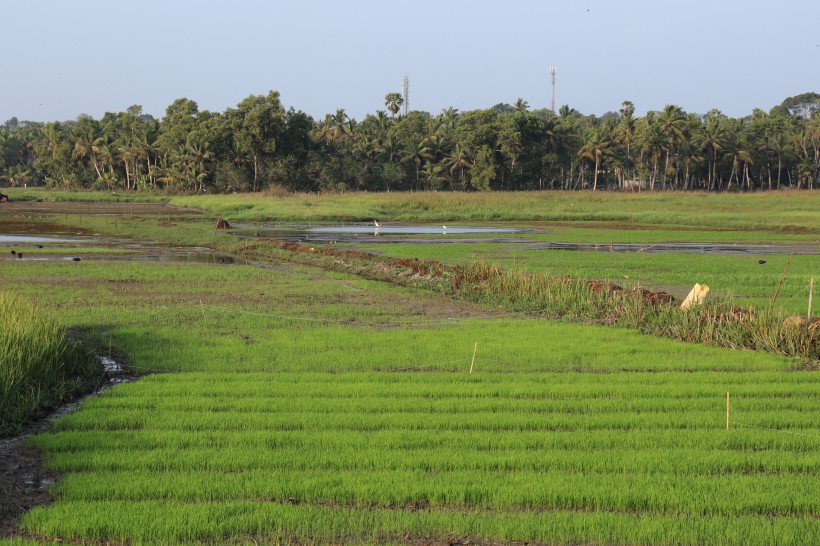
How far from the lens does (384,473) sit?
7676mm

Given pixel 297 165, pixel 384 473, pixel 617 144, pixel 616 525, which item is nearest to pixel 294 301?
pixel 384 473

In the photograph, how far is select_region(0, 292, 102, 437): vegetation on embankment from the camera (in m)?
10.1

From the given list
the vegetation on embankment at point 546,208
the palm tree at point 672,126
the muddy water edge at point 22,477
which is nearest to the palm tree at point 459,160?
the vegetation on embankment at point 546,208

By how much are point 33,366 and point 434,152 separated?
259 feet

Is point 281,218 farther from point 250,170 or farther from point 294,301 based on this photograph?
point 294,301

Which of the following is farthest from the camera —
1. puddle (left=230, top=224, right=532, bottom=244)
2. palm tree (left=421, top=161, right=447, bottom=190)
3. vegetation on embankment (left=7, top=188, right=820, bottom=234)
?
palm tree (left=421, top=161, right=447, bottom=190)

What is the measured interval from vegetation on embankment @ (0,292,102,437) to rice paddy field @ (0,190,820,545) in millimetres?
625

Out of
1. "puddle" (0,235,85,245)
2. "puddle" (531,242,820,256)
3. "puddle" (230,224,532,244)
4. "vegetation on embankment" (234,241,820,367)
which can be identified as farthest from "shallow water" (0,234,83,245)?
"puddle" (531,242,820,256)

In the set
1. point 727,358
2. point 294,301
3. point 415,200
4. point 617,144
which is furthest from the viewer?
point 617,144

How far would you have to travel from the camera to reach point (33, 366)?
36.7ft

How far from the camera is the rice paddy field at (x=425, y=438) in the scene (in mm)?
6594

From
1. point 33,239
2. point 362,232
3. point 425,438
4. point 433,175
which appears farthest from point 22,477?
point 433,175

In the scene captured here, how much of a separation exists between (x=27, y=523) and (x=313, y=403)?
4.12 m

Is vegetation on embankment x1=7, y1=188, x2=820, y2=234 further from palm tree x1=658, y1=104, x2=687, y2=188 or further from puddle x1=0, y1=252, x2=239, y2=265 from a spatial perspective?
puddle x1=0, y1=252, x2=239, y2=265
